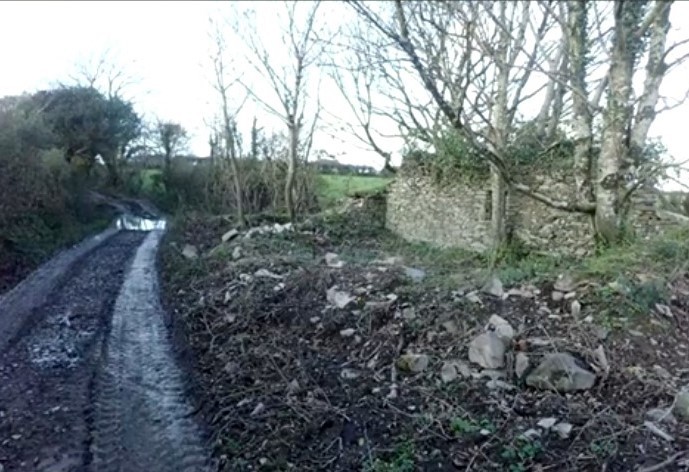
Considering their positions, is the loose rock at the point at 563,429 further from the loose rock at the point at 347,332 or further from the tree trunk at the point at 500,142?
the tree trunk at the point at 500,142

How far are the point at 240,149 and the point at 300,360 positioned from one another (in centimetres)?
1388

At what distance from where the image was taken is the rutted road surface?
423cm

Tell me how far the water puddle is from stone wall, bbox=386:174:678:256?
450 inches

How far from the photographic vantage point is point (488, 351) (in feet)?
15.1

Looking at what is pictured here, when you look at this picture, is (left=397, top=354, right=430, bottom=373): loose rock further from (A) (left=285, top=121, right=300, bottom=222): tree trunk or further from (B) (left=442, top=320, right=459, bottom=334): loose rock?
(A) (left=285, top=121, right=300, bottom=222): tree trunk

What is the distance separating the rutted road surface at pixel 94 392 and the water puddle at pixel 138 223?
488 inches

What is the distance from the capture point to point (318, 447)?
4.03 m

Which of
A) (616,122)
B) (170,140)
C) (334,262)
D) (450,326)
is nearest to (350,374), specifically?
(450,326)

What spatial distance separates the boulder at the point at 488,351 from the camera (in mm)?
4531

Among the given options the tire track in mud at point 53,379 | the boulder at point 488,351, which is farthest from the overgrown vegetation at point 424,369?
the tire track in mud at point 53,379

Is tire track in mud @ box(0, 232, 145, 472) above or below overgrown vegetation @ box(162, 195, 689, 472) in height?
below

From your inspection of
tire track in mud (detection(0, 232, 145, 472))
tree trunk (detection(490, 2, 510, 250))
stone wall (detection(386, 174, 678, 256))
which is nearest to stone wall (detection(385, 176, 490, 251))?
stone wall (detection(386, 174, 678, 256))

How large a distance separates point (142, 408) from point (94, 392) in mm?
675

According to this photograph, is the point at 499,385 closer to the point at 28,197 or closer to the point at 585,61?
the point at 585,61
